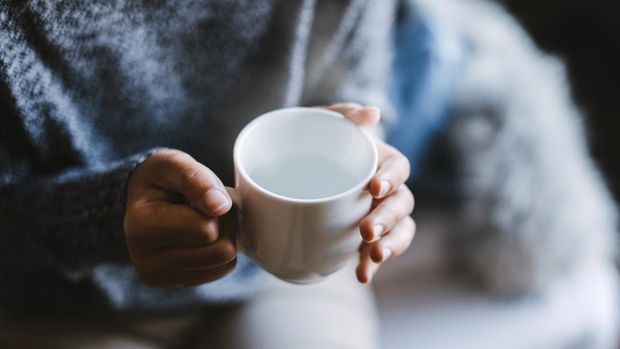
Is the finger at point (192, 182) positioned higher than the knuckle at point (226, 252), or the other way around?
the finger at point (192, 182)

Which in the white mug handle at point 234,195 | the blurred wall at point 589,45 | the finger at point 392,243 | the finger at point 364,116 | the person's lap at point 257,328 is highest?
the finger at point 364,116

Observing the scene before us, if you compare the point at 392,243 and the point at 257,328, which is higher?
the point at 392,243

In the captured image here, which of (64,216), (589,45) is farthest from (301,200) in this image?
(589,45)

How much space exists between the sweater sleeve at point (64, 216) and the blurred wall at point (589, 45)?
1.12 meters

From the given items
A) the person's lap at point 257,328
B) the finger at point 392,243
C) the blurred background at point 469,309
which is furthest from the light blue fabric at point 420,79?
the finger at point 392,243

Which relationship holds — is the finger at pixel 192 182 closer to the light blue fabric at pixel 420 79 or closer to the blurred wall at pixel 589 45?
the light blue fabric at pixel 420 79

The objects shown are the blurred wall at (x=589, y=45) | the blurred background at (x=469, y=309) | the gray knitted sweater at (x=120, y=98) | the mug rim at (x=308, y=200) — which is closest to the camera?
the mug rim at (x=308, y=200)

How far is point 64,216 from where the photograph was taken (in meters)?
0.49

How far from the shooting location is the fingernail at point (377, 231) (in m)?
0.40

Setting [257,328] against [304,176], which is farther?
[257,328]

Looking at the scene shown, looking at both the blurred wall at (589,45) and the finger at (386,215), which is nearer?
the finger at (386,215)

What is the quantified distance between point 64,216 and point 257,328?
263mm

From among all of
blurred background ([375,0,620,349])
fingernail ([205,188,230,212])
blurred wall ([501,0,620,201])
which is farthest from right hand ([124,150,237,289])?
blurred wall ([501,0,620,201])

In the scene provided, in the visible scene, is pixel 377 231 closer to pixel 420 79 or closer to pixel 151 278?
pixel 151 278
